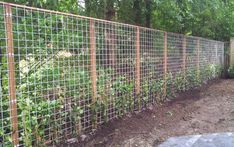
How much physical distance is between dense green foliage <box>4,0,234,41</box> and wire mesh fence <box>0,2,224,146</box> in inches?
41.3

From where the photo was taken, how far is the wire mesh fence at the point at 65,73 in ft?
9.93

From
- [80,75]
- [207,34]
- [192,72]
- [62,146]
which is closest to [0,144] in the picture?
[62,146]

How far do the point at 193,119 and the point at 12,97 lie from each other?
3.44 m

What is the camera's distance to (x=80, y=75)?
13.0 ft

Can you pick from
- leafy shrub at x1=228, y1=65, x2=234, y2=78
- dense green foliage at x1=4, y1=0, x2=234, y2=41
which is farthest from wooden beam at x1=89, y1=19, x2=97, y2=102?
leafy shrub at x1=228, y1=65, x2=234, y2=78

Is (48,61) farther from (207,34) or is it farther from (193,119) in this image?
(207,34)

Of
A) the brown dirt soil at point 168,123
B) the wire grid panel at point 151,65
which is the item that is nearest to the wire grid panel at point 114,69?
the brown dirt soil at point 168,123

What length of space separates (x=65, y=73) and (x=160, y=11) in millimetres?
6014

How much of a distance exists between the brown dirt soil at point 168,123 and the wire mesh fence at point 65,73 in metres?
0.22

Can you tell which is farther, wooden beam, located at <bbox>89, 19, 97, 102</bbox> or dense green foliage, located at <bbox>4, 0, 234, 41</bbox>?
dense green foliage, located at <bbox>4, 0, 234, 41</bbox>

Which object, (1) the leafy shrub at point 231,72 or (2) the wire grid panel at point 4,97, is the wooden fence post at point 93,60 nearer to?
(2) the wire grid panel at point 4,97

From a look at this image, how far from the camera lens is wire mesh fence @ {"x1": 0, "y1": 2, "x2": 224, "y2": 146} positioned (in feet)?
9.93

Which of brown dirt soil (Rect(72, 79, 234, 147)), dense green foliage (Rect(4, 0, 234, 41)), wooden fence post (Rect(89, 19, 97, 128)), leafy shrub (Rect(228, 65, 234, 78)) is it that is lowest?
brown dirt soil (Rect(72, 79, 234, 147))

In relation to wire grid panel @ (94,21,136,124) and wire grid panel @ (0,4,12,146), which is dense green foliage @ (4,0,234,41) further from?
wire grid panel @ (0,4,12,146)
